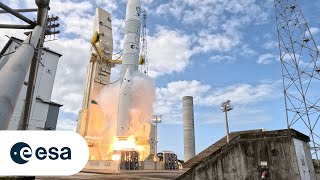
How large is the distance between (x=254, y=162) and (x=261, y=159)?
0.29 metres

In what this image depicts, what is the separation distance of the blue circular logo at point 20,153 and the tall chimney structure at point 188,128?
48775 millimetres

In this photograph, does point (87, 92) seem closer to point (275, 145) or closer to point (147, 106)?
point (147, 106)

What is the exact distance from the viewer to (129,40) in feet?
132

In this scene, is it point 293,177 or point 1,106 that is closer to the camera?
point 1,106

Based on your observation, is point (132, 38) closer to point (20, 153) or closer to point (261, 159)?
point (261, 159)

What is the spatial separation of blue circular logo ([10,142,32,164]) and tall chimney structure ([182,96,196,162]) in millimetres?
48775

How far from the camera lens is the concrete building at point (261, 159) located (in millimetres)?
8922

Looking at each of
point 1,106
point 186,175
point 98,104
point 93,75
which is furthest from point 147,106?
point 1,106

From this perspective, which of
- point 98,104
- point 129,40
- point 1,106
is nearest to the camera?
point 1,106

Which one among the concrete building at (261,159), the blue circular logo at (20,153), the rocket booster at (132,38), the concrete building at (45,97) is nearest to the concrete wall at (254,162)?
the concrete building at (261,159)

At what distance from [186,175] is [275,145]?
12.2 feet

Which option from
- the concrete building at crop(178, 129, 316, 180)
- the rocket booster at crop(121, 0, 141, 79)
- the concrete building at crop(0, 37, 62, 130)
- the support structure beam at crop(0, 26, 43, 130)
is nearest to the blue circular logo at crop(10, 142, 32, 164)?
the support structure beam at crop(0, 26, 43, 130)

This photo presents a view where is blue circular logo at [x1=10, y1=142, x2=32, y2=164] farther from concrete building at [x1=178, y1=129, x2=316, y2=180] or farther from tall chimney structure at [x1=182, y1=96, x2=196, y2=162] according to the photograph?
tall chimney structure at [x1=182, y1=96, x2=196, y2=162]

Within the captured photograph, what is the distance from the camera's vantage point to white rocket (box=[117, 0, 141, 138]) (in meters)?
36.2
